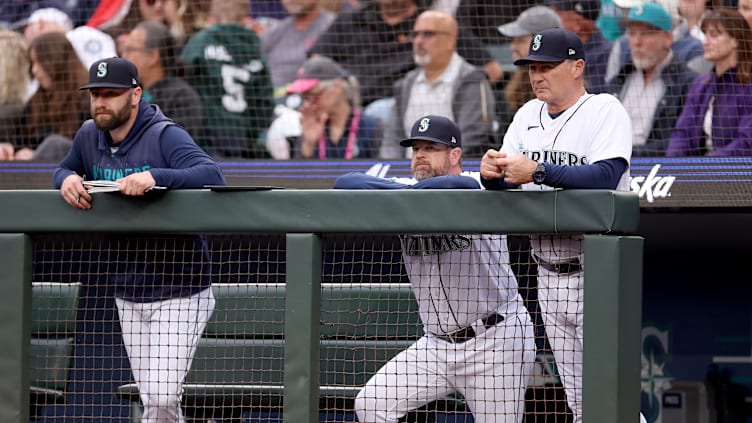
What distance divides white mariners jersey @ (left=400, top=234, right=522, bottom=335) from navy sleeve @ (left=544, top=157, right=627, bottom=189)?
1.41 ft

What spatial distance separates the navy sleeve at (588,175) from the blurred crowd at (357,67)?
2.59 meters

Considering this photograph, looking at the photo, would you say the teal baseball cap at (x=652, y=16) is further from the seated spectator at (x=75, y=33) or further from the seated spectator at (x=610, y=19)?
the seated spectator at (x=75, y=33)

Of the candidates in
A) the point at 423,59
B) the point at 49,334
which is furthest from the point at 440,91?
the point at 49,334

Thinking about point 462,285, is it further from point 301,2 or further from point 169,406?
point 301,2

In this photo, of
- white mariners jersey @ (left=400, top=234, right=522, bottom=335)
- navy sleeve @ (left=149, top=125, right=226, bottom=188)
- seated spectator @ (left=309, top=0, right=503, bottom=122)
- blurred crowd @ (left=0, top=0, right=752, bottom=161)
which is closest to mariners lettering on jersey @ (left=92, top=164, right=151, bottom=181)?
navy sleeve @ (left=149, top=125, right=226, bottom=188)

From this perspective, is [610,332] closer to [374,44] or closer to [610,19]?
[610,19]

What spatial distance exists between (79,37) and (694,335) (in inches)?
168

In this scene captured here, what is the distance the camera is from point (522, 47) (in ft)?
20.4

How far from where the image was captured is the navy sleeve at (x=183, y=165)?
328 cm

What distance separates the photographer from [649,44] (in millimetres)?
5895

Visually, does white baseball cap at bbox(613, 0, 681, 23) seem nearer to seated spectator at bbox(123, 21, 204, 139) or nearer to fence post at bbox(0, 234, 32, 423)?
seated spectator at bbox(123, 21, 204, 139)

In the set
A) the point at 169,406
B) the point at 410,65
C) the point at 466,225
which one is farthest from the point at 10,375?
the point at 410,65

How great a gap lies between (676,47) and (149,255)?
346 centimetres

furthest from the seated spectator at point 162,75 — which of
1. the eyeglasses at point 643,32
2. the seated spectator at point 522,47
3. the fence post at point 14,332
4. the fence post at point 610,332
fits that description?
the fence post at point 610,332
